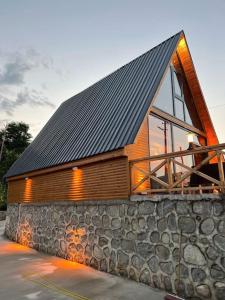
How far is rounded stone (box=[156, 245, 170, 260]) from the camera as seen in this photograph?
6.73 metres

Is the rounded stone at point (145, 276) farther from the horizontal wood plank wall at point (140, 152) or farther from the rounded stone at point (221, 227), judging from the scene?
the rounded stone at point (221, 227)

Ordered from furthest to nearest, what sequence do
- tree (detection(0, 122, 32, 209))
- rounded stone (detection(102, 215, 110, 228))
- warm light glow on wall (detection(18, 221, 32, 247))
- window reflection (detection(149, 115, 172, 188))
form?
tree (detection(0, 122, 32, 209)) → warm light glow on wall (detection(18, 221, 32, 247)) → window reflection (detection(149, 115, 172, 188)) → rounded stone (detection(102, 215, 110, 228))

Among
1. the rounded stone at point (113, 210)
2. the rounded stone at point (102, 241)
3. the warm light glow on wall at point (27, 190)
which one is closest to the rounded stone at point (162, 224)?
the rounded stone at point (113, 210)

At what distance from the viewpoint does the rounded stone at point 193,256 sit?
5969 millimetres

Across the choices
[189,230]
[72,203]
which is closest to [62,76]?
[72,203]

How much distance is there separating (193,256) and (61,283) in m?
4.05

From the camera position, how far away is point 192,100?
13336 mm

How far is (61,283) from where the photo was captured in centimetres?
738

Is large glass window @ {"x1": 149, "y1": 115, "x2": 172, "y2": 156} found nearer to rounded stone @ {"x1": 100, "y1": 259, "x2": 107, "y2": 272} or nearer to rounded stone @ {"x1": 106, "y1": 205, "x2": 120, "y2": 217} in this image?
rounded stone @ {"x1": 106, "y1": 205, "x2": 120, "y2": 217}

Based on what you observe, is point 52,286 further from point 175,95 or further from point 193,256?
point 175,95

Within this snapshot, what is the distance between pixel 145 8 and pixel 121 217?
42.7 ft

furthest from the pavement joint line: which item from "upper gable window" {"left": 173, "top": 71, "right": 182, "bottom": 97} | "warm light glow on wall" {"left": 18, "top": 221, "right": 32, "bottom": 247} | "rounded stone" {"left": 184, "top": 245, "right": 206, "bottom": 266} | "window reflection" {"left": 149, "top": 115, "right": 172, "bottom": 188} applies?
"upper gable window" {"left": 173, "top": 71, "right": 182, "bottom": 97}

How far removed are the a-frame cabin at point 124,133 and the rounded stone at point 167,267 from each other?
2.29 metres

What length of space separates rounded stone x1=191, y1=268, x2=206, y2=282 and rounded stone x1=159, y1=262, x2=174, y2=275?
2.06ft
